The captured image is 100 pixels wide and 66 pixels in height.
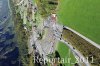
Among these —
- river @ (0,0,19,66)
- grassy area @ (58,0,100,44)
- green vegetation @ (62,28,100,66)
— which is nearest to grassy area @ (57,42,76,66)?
green vegetation @ (62,28,100,66)

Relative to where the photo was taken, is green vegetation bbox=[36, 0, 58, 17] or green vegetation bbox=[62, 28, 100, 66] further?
green vegetation bbox=[36, 0, 58, 17]

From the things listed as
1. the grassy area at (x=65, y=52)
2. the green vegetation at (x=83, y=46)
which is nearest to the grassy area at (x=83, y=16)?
the green vegetation at (x=83, y=46)

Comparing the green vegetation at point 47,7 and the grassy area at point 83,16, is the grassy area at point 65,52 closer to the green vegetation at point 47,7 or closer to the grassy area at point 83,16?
the grassy area at point 83,16

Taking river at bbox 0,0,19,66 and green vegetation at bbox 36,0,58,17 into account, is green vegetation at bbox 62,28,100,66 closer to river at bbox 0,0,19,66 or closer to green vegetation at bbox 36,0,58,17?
green vegetation at bbox 36,0,58,17

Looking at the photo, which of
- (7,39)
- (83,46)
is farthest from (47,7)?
(7,39)

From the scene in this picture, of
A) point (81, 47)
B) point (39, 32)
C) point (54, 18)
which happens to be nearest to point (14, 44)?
point (39, 32)

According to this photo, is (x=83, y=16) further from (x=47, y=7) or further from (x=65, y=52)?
(x=47, y=7)

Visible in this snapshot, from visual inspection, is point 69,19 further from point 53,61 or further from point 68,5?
point 53,61
